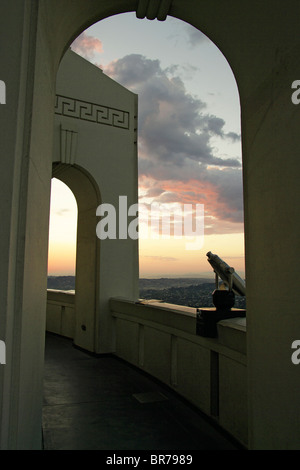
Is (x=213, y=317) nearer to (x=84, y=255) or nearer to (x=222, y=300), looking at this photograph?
(x=222, y=300)

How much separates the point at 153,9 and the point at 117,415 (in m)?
3.92

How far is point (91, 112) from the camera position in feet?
22.7

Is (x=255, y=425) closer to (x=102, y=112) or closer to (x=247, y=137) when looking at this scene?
(x=247, y=137)

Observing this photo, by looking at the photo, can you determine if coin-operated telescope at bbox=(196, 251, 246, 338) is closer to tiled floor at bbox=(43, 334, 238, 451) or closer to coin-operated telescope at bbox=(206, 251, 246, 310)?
coin-operated telescope at bbox=(206, 251, 246, 310)

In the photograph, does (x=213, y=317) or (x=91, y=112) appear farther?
Answer: (x=91, y=112)

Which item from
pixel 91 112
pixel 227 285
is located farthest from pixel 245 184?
pixel 91 112

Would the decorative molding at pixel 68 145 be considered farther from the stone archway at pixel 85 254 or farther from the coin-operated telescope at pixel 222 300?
the coin-operated telescope at pixel 222 300

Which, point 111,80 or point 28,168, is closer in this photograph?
point 28,168

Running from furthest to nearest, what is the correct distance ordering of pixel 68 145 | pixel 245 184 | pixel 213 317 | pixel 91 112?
1. pixel 91 112
2. pixel 68 145
3. pixel 213 317
4. pixel 245 184

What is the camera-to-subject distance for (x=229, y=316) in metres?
3.62

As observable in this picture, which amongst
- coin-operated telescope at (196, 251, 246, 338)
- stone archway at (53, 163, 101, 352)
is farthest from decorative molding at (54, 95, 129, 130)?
coin-operated telescope at (196, 251, 246, 338)

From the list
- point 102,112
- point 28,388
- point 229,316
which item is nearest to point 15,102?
point 28,388

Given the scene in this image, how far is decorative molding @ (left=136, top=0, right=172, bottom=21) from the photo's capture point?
298 cm
